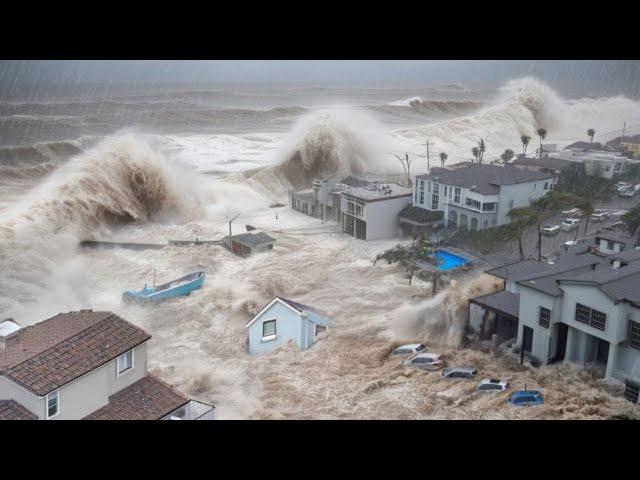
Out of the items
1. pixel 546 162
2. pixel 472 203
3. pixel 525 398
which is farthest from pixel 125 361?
pixel 546 162

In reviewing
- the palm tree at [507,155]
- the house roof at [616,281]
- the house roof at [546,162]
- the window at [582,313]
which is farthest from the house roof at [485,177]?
the window at [582,313]

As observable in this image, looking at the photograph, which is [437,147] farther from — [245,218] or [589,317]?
[589,317]

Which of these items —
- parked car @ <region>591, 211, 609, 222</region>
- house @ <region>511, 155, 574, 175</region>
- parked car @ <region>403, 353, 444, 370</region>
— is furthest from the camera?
house @ <region>511, 155, 574, 175</region>

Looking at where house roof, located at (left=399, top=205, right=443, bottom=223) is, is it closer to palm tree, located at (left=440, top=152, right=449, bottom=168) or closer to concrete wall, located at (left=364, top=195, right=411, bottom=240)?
concrete wall, located at (left=364, top=195, right=411, bottom=240)

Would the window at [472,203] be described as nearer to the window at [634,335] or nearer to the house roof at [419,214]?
the house roof at [419,214]

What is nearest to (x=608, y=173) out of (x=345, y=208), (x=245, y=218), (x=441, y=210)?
(x=441, y=210)

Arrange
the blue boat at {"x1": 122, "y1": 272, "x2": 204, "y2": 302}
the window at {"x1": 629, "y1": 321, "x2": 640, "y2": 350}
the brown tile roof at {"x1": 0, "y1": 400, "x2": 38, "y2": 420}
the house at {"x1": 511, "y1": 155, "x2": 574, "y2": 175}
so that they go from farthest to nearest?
the house at {"x1": 511, "y1": 155, "x2": 574, "y2": 175}
the blue boat at {"x1": 122, "y1": 272, "x2": 204, "y2": 302}
the window at {"x1": 629, "y1": 321, "x2": 640, "y2": 350}
the brown tile roof at {"x1": 0, "y1": 400, "x2": 38, "y2": 420}

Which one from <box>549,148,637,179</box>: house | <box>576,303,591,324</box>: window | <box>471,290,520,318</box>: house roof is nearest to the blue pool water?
<box>471,290,520,318</box>: house roof
